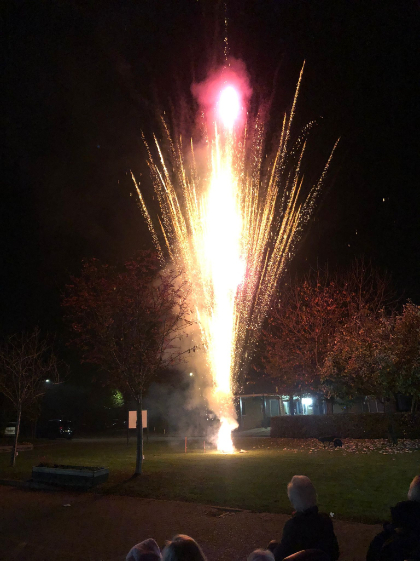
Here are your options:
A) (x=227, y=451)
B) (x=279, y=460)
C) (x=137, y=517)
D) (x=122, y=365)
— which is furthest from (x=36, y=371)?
(x=137, y=517)

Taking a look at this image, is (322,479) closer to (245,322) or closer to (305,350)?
(305,350)

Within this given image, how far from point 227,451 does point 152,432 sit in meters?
22.1

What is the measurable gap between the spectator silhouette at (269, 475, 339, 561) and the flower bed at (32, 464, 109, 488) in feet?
29.6

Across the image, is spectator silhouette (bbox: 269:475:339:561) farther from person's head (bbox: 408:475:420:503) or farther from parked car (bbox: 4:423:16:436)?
parked car (bbox: 4:423:16:436)

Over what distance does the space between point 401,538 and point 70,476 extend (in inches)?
406

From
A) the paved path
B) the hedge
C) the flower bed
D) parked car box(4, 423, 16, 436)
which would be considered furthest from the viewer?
parked car box(4, 423, 16, 436)

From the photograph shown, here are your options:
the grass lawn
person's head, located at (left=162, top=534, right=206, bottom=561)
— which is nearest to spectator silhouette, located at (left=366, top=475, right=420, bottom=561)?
person's head, located at (left=162, top=534, right=206, bottom=561)

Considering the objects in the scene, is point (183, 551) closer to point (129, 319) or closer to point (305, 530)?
point (305, 530)

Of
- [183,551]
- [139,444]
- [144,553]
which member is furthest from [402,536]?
[139,444]

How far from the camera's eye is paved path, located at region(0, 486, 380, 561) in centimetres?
642

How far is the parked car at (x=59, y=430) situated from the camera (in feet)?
116

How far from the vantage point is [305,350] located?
27.4 metres

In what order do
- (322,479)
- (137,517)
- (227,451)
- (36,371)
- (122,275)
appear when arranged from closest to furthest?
(137,517) → (322,479) → (122,275) → (36,371) → (227,451)

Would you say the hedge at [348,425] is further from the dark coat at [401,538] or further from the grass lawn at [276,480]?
the dark coat at [401,538]
